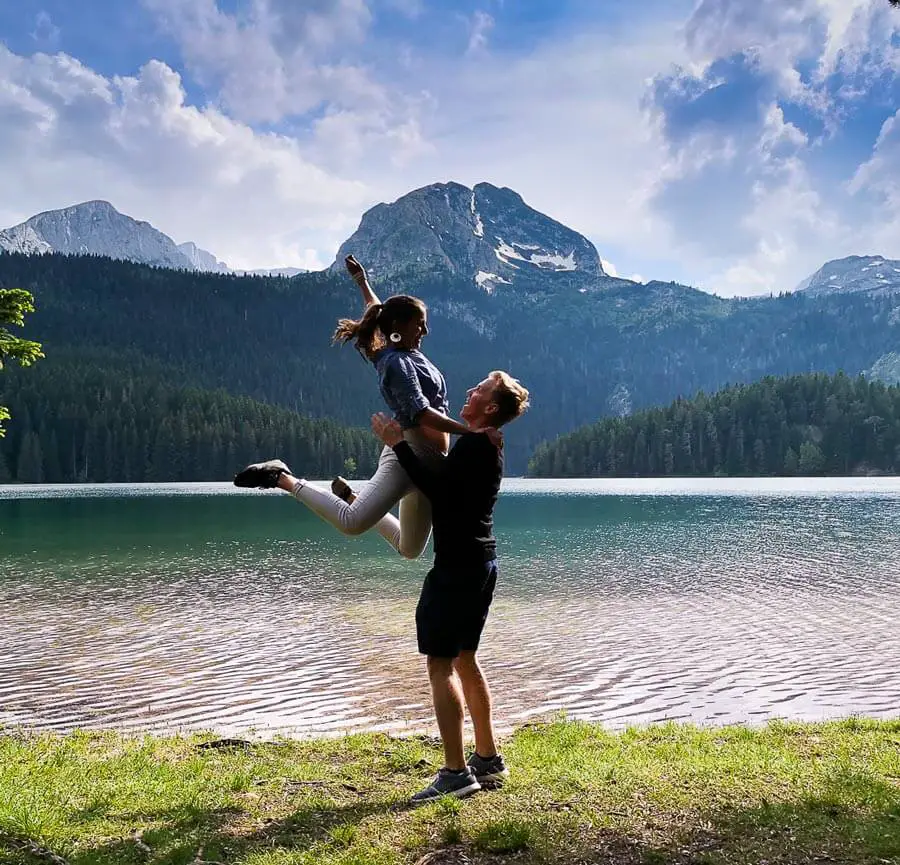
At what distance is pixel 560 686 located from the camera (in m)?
15.5

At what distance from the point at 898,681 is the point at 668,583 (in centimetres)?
1630

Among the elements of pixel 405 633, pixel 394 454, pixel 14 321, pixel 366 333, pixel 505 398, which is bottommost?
pixel 405 633

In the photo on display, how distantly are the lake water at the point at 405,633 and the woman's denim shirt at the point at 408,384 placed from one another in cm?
686

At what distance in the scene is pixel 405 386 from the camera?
23.0ft

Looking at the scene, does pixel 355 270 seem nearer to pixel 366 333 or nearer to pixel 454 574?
pixel 366 333

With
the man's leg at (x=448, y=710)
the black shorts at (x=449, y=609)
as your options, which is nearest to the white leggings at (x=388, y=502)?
the black shorts at (x=449, y=609)

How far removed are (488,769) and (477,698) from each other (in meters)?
0.66

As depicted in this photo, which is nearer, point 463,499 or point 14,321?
point 463,499

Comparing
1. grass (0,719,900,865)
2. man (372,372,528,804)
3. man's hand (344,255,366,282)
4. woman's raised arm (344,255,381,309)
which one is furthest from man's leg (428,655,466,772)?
man's hand (344,255,366,282)

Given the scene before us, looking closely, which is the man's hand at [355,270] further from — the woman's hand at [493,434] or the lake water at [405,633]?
the lake water at [405,633]

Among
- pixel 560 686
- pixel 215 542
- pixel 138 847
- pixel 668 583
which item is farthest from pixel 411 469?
pixel 215 542

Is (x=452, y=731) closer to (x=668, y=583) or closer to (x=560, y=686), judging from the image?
(x=560, y=686)

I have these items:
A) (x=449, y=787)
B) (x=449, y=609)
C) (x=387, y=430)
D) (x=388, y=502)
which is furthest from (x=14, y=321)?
(x=449, y=787)

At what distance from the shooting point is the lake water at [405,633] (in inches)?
553
